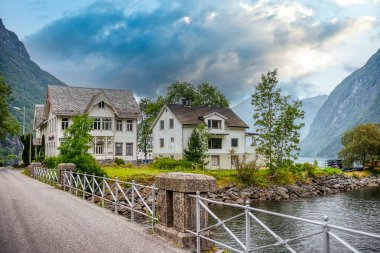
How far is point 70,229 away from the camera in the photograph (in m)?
10.7

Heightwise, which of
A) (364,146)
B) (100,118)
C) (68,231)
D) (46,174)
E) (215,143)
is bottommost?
(68,231)

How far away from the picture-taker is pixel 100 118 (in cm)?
5038

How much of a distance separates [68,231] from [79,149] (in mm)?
16188

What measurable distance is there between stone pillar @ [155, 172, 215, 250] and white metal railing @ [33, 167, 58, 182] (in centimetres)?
1839

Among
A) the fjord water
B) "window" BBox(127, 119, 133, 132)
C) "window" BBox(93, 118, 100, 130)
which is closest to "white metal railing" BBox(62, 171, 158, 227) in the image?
the fjord water

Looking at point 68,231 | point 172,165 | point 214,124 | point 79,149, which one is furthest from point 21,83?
point 68,231

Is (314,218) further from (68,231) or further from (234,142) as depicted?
(234,142)

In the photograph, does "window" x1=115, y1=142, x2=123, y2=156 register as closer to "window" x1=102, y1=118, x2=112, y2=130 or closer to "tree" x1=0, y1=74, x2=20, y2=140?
"window" x1=102, y1=118, x2=112, y2=130

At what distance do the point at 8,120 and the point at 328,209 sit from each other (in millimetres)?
47923

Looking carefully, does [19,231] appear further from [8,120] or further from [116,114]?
[8,120]

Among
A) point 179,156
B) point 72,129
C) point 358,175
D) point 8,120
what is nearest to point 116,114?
point 179,156

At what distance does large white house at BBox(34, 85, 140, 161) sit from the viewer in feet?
161

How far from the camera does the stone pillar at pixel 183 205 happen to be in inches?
348

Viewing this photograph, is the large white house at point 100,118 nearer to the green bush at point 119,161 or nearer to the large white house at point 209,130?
the green bush at point 119,161
